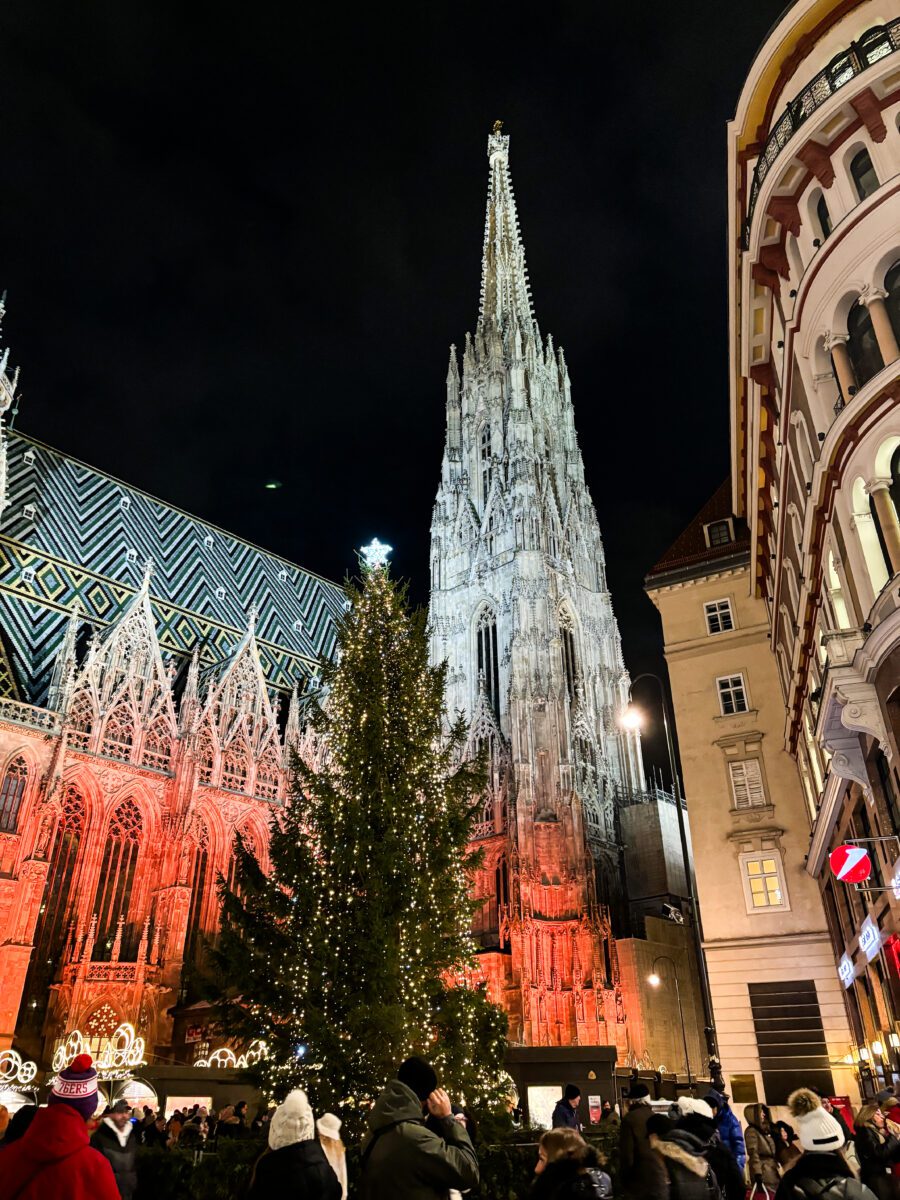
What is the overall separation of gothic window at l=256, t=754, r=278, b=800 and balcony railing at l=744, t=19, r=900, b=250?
35214mm

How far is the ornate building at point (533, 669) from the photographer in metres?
38.2

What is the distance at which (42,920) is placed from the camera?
106 ft

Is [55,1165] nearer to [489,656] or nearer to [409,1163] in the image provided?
[409,1163]

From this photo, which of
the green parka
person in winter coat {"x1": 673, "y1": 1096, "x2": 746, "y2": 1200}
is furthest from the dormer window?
the green parka

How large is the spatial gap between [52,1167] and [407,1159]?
5.32 feet

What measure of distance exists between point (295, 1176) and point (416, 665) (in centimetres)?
1254

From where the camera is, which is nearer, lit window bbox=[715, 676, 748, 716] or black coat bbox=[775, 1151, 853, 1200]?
black coat bbox=[775, 1151, 853, 1200]

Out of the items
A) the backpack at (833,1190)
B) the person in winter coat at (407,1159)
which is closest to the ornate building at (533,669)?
the backpack at (833,1190)

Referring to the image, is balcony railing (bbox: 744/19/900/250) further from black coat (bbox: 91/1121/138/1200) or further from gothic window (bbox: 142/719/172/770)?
gothic window (bbox: 142/719/172/770)

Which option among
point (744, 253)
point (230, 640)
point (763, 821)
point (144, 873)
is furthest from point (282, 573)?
point (744, 253)

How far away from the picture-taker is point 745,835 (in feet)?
74.7

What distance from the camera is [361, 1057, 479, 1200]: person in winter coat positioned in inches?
161

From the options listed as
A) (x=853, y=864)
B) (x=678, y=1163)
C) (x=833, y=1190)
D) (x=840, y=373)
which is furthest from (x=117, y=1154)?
(x=840, y=373)

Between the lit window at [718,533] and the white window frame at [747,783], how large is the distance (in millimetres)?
7242
